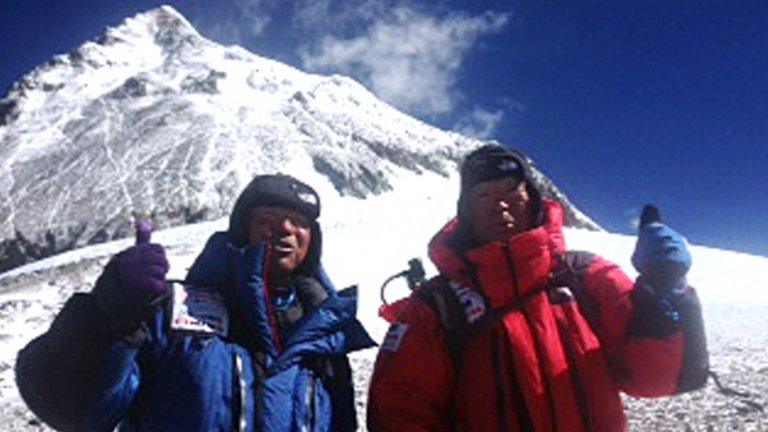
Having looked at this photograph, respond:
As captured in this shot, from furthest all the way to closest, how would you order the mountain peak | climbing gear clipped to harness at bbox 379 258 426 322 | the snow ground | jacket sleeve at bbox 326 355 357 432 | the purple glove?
the mountain peak, the snow ground, climbing gear clipped to harness at bbox 379 258 426 322, jacket sleeve at bbox 326 355 357 432, the purple glove

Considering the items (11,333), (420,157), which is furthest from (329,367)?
(420,157)

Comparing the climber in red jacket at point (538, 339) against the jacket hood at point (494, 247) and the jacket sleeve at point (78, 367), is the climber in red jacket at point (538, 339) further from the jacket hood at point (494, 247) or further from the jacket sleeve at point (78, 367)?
the jacket sleeve at point (78, 367)

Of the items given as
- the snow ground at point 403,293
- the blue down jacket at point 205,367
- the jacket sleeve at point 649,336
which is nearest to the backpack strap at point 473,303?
the jacket sleeve at point 649,336

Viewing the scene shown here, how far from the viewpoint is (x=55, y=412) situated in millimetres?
3852

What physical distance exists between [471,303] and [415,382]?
1.87 feet

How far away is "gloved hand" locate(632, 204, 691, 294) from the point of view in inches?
163

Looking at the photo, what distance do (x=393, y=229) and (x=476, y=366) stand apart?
37.2 metres

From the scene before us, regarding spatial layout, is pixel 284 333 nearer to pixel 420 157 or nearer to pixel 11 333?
pixel 11 333

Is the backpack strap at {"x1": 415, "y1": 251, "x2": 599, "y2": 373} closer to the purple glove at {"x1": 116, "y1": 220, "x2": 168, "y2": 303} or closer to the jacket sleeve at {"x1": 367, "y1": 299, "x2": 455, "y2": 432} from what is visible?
the jacket sleeve at {"x1": 367, "y1": 299, "x2": 455, "y2": 432}

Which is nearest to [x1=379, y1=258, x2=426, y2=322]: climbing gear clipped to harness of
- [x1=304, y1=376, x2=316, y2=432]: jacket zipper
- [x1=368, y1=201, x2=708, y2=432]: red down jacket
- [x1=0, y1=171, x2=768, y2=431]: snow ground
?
[x1=368, y1=201, x2=708, y2=432]: red down jacket

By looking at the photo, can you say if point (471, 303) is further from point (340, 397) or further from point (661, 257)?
point (661, 257)

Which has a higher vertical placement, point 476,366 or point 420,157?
point 420,157

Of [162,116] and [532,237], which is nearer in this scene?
[532,237]

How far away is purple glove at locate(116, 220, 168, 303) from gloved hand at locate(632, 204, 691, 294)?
2566 millimetres
